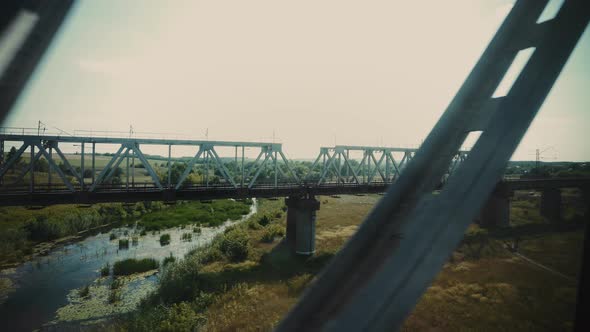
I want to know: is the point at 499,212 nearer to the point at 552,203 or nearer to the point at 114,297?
the point at 552,203

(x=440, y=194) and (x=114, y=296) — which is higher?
(x=440, y=194)

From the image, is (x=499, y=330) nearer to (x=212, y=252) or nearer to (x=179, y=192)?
(x=212, y=252)

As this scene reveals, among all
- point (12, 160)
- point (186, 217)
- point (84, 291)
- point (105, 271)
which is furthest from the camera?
point (186, 217)

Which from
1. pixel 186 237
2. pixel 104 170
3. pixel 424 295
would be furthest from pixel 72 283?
pixel 424 295

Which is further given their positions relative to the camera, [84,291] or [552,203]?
[552,203]

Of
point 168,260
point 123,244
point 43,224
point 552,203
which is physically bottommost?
point 168,260

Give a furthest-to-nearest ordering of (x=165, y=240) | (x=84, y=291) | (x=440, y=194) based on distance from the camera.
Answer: (x=165, y=240), (x=84, y=291), (x=440, y=194)
